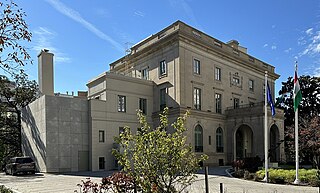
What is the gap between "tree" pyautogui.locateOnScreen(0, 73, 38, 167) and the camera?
41.9 meters

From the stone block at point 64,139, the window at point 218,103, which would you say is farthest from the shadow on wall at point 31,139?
the window at point 218,103

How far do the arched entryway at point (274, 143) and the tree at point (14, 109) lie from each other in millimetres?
31943

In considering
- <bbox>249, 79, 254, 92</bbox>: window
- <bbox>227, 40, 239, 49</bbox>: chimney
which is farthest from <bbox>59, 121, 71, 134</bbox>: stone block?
<bbox>227, 40, 239, 49</bbox>: chimney

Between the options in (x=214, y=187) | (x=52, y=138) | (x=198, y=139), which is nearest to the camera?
(x=214, y=187)

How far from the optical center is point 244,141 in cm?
4150

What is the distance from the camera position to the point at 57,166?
97.6ft

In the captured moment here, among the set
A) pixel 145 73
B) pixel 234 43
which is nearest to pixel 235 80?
pixel 234 43

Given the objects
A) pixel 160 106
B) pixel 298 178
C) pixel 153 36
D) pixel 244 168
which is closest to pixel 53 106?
pixel 160 106

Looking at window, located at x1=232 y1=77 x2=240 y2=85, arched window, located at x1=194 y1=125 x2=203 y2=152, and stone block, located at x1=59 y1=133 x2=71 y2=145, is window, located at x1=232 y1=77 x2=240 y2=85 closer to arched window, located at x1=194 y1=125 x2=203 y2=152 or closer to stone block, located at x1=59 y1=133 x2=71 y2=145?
arched window, located at x1=194 y1=125 x2=203 y2=152

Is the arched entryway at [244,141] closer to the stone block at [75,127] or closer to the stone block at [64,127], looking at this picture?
the stone block at [75,127]

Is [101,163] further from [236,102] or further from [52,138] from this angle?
[236,102]

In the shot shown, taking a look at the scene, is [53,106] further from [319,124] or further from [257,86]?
[257,86]

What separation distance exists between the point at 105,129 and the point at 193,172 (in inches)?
994

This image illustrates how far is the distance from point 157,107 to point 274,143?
15269 millimetres
